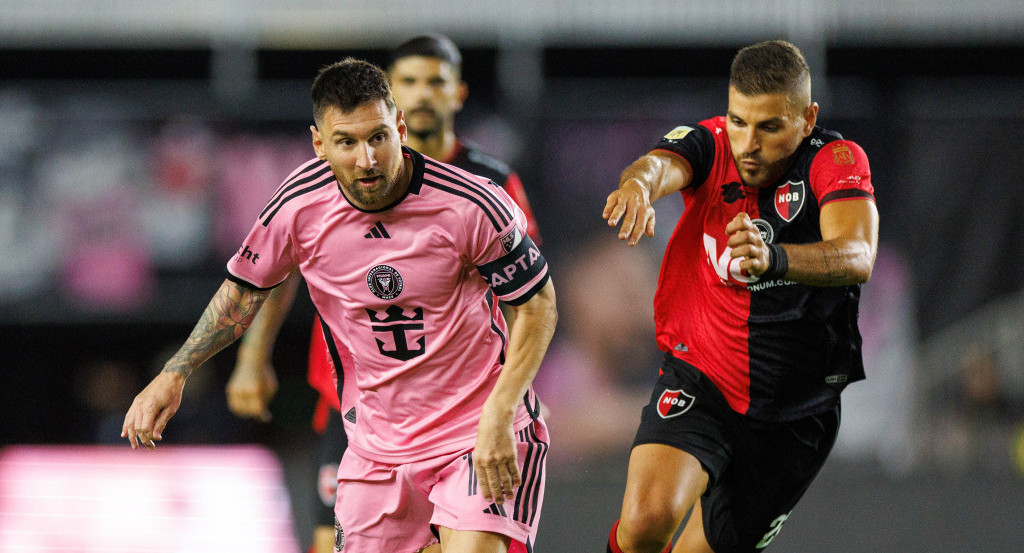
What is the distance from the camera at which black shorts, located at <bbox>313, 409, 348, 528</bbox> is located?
4.91m

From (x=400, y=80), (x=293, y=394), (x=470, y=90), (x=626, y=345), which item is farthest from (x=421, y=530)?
(x=470, y=90)

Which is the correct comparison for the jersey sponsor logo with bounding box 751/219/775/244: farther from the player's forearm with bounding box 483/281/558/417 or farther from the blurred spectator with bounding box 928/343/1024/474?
the blurred spectator with bounding box 928/343/1024/474

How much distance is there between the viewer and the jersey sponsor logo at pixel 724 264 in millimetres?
4027

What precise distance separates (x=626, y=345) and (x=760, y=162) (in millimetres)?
4422

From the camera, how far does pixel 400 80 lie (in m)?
5.22

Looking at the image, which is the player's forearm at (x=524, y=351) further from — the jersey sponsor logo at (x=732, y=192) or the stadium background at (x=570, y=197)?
the stadium background at (x=570, y=197)

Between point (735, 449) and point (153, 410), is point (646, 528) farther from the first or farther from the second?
point (153, 410)

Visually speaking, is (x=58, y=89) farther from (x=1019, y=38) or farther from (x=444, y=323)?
(x=1019, y=38)

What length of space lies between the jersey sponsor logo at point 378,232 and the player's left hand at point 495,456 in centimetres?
69

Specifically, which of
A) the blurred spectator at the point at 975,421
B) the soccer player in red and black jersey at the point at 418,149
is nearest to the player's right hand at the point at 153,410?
the soccer player in red and black jersey at the point at 418,149

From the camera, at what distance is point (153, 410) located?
3469 mm

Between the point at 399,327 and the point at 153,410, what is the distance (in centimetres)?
83

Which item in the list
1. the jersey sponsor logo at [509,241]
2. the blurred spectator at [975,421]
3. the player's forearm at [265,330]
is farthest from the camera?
the blurred spectator at [975,421]

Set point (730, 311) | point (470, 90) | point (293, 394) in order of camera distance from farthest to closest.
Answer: point (470, 90) < point (293, 394) < point (730, 311)
